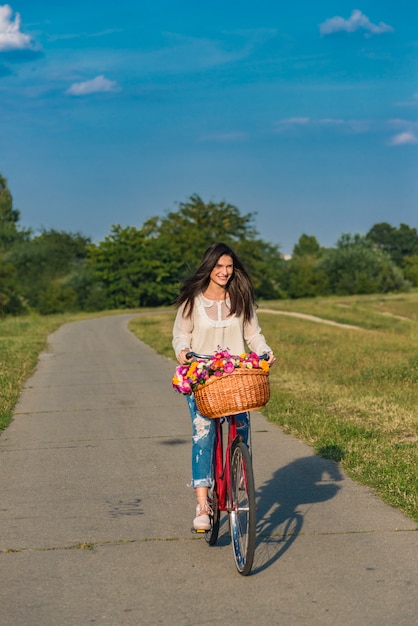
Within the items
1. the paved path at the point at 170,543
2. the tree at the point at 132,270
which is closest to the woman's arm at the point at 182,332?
the paved path at the point at 170,543

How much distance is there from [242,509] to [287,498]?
71.3 inches

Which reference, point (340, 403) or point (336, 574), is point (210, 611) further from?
point (340, 403)

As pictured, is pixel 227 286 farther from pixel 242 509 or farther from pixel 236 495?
pixel 242 509

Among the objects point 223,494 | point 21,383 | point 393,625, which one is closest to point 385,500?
point 223,494

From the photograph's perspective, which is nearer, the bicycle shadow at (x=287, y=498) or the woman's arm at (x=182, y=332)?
the bicycle shadow at (x=287, y=498)

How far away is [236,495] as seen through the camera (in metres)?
5.69

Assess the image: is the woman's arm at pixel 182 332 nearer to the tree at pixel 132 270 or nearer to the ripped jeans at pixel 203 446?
the ripped jeans at pixel 203 446

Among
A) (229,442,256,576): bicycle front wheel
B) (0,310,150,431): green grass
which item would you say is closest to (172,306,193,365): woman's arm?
(229,442,256,576): bicycle front wheel

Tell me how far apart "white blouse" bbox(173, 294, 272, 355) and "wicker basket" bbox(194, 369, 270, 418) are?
598mm

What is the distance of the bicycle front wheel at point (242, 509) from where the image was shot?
5219 millimetres

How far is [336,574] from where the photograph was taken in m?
5.25

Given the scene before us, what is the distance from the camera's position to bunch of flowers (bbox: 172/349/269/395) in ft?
18.3

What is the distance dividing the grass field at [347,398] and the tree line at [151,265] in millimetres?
45322

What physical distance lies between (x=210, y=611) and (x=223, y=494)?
130 centimetres
